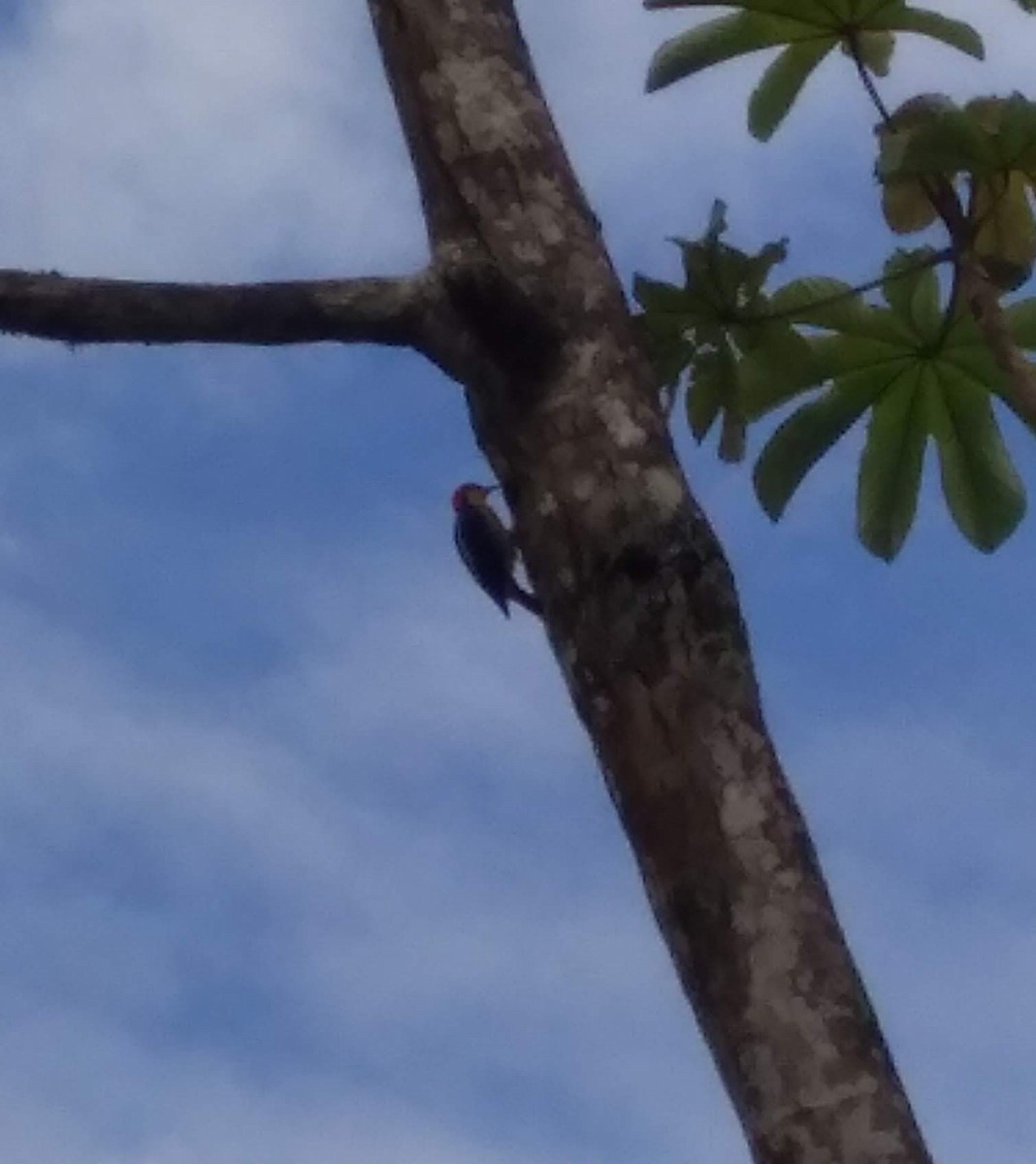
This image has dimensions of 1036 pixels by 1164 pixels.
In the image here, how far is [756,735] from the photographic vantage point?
1913mm

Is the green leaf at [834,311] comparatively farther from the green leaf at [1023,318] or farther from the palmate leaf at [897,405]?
the green leaf at [1023,318]

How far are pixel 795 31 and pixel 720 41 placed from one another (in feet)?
0.37

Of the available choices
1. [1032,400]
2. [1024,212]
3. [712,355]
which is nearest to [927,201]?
[1024,212]

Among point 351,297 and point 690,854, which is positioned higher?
point 351,297

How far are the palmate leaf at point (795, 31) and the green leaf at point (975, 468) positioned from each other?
0.51m

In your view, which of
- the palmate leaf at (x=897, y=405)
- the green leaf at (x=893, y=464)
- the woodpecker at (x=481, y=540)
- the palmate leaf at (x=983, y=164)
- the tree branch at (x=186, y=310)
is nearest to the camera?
the tree branch at (x=186, y=310)

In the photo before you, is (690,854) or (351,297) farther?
(351,297)

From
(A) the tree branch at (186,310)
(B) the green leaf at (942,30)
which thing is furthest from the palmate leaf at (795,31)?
(A) the tree branch at (186,310)

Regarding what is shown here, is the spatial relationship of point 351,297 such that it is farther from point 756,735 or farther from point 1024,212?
point 1024,212

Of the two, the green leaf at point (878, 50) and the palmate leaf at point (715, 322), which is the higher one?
the green leaf at point (878, 50)

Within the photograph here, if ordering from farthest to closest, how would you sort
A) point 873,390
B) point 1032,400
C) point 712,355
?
point 873,390
point 712,355
point 1032,400

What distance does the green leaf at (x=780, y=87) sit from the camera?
292 cm

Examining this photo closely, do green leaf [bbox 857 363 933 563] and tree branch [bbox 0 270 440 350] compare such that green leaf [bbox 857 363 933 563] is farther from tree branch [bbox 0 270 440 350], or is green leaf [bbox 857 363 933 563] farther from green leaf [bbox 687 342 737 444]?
tree branch [bbox 0 270 440 350]

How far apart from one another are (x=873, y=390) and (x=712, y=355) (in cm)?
33
